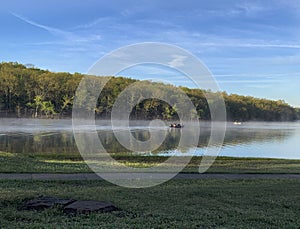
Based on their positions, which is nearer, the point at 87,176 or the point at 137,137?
the point at 87,176

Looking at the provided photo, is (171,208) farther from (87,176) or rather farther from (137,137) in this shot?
(137,137)

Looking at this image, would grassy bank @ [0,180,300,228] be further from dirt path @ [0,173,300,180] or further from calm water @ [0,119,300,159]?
calm water @ [0,119,300,159]

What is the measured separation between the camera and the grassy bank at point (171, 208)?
614 centimetres

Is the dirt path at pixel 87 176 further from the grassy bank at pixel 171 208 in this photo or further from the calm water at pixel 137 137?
the calm water at pixel 137 137

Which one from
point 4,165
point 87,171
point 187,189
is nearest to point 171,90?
point 87,171

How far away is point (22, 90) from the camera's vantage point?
107125 millimetres

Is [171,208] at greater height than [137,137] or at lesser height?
greater

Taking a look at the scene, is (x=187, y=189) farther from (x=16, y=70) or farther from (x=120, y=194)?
(x=16, y=70)

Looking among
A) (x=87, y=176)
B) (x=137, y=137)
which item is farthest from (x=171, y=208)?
(x=137, y=137)

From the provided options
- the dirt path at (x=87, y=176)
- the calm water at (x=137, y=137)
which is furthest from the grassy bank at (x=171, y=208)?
the calm water at (x=137, y=137)

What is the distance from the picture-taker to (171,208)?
24.3 ft

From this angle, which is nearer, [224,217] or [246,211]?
[224,217]

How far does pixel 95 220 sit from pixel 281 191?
582 centimetres

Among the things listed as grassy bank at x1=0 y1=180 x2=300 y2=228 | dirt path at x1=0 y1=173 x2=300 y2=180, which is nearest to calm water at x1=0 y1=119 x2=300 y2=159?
dirt path at x1=0 y1=173 x2=300 y2=180
